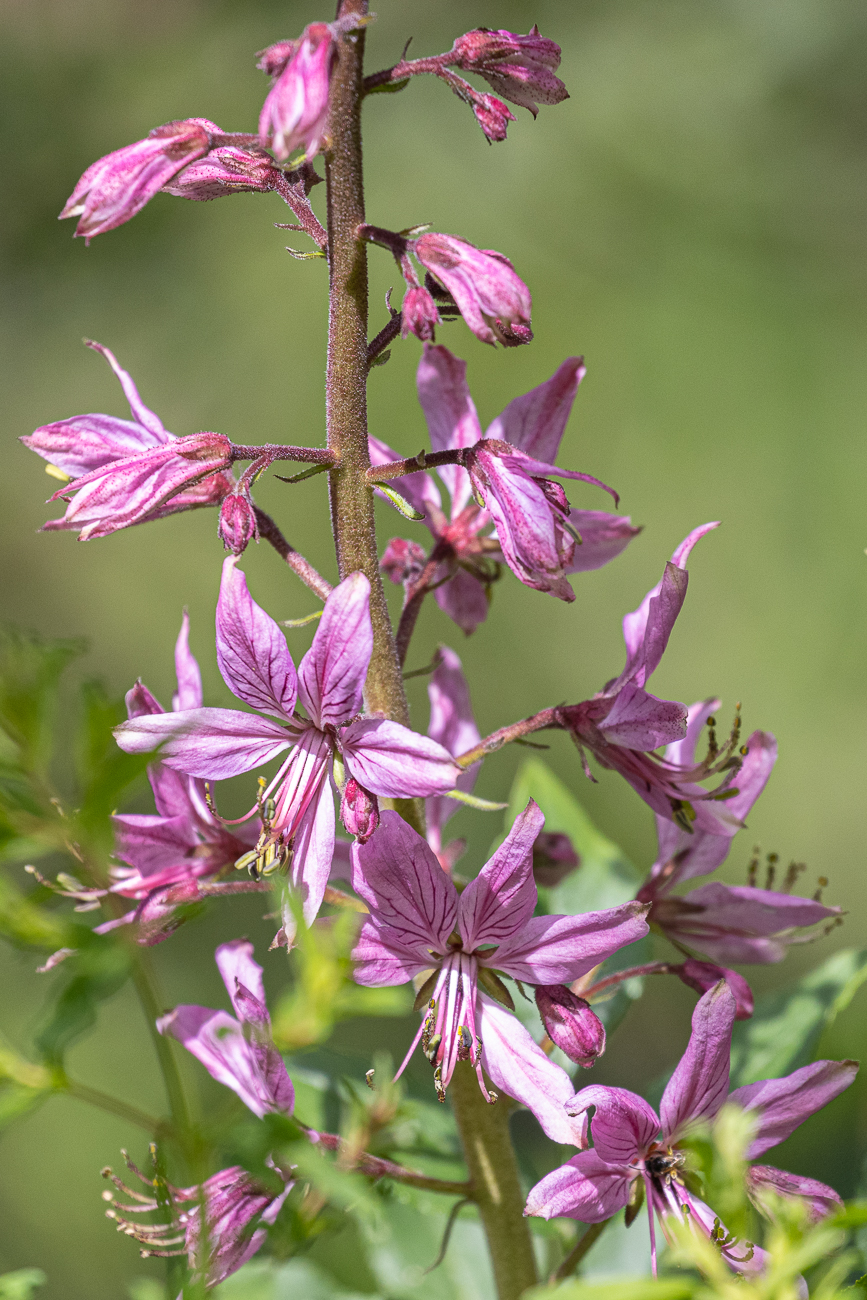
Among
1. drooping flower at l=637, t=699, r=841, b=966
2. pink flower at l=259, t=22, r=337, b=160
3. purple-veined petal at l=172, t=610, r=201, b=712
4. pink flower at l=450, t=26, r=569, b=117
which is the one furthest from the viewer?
drooping flower at l=637, t=699, r=841, b=966

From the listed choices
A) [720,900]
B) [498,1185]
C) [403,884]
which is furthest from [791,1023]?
[403,884]

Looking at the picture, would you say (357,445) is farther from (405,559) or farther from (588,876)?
(588,876)

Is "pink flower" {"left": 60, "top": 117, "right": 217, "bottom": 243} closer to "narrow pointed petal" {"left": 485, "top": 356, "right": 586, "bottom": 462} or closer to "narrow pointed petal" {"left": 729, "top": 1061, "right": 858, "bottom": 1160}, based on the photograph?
"narrow pointed petal" {"left": 485, "top": 356, "right": 586, "bottom": 462}

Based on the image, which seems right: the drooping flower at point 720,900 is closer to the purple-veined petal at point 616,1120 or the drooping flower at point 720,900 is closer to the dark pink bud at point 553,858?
the dark pink bud at point 553,858

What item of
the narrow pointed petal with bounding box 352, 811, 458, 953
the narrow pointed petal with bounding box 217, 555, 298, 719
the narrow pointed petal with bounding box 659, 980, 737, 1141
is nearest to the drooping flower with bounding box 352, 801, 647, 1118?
the narrow pointed petal with bounding box 352, 811, 458, 953

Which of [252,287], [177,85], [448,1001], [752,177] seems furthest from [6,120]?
[448,1001]
